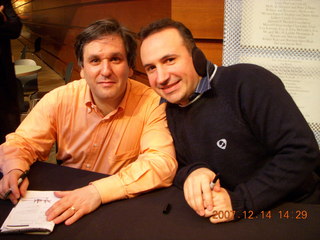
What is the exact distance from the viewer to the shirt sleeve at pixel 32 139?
132 centimetres

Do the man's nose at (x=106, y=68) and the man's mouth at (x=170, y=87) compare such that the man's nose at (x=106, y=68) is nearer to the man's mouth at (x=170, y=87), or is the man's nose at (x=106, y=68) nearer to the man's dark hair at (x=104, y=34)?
the man's dark hair at (x=104, y=34)

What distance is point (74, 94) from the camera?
1650mm

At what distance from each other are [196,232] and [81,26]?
516 cm

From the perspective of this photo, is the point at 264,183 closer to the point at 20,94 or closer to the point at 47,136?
the point at 47,136

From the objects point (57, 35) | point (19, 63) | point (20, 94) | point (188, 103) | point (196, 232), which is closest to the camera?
point (196, 232)

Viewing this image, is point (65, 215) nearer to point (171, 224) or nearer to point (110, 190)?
point (110, 190)

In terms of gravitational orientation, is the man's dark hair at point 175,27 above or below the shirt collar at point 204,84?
above

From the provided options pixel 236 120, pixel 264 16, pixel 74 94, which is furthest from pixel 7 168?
pixel 264 16

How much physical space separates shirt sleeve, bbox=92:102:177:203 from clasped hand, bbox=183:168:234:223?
5.9 inches

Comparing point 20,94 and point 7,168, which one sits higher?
point 7,168

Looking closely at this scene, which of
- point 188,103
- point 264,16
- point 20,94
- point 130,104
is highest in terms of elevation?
point 264,16

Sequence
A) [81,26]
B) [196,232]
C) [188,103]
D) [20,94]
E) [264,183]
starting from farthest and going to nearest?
1. [81,26]
2. [20,94]
3. [188,103]
4. [264,183]
5. [196,232]

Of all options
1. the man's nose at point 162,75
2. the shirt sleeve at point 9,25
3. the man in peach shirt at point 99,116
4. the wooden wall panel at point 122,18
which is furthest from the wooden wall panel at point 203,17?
the shirt sleeve at point 9,25
